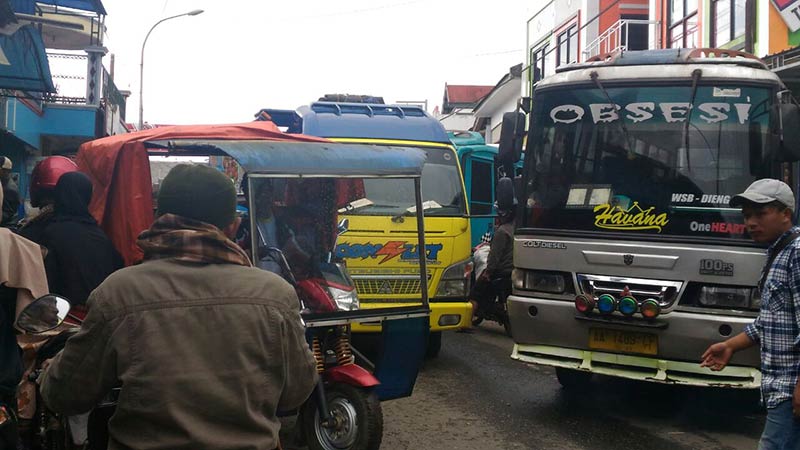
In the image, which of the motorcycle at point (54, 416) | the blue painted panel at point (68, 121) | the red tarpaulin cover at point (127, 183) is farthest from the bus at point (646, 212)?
the blue painted panel at point (68, 121)

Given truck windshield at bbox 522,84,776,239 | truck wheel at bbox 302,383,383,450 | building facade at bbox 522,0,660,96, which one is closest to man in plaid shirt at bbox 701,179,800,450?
truck wheel at bbox 302,383,383,450

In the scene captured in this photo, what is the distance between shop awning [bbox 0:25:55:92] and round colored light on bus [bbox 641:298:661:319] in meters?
6.51

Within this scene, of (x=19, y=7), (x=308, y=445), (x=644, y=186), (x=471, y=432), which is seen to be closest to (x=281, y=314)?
(x=308, y=445)

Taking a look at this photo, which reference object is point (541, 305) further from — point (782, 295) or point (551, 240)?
point (782, 295)

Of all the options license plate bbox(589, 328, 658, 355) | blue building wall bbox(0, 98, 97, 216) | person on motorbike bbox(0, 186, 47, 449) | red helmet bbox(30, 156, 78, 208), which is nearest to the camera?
person on motorbike bbox(0, 186, 47, 449)

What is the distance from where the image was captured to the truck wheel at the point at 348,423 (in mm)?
4754

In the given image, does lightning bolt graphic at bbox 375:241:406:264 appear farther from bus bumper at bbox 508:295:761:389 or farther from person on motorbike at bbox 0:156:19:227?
person on motorbike at bbox 0:156:19:227

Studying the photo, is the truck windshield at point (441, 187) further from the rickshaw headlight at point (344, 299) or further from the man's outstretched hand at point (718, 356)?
the man's outstretched hand at point (718, 356)

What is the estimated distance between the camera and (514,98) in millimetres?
30203

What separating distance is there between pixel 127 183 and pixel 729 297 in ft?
13.7

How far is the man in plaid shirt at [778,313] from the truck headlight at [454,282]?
13.8 ft

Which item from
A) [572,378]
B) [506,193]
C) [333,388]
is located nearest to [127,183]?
[333,388]

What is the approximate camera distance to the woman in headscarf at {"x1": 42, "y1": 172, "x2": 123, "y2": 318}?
12.6 ft

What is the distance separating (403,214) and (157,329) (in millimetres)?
4408
